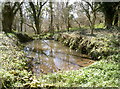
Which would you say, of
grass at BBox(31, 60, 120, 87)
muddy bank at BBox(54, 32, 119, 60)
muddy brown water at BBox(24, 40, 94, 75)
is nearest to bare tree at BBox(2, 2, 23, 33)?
muddy brown water at BBox(24, 40, 94, 75)

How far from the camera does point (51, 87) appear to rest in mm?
3531

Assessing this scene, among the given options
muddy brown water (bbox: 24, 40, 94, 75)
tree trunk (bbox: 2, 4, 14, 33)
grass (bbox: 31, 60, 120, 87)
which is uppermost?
tree trunk (bbox: 2, 4, 14, 33)

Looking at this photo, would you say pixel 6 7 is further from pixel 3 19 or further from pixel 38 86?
pixel 38 86

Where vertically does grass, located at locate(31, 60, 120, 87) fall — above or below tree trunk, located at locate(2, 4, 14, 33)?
below

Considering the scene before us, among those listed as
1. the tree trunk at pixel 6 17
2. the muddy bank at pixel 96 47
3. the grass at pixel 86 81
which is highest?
the tree trunk at pixel 6 17

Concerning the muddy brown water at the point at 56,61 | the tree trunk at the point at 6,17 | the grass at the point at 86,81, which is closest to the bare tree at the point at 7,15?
the tree trunk at the point at 6,17

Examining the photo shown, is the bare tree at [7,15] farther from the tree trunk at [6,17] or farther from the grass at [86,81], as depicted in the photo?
the grass at [86,81]

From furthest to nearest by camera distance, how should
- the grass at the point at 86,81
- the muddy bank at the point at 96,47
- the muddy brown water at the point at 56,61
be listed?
the muddy bank at the point at 96,47 → the muddy brown water at the point at 56,61 → the grass at the point at 86,81

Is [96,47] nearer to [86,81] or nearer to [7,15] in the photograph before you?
[86,81]

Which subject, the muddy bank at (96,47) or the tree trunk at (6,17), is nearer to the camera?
the muddy bank at (96,47)

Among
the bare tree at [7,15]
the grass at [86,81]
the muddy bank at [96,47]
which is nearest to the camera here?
the grass at [86,81]

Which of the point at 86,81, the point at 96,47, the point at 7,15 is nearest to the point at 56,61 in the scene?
the point at 96,47

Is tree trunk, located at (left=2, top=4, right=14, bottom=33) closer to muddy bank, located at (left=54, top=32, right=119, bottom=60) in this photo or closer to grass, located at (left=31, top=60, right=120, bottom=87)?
muddy bank, located at (left=54, top=32, right=119, bottom=60)

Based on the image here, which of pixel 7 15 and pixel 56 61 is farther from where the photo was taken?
pixel 7 15
